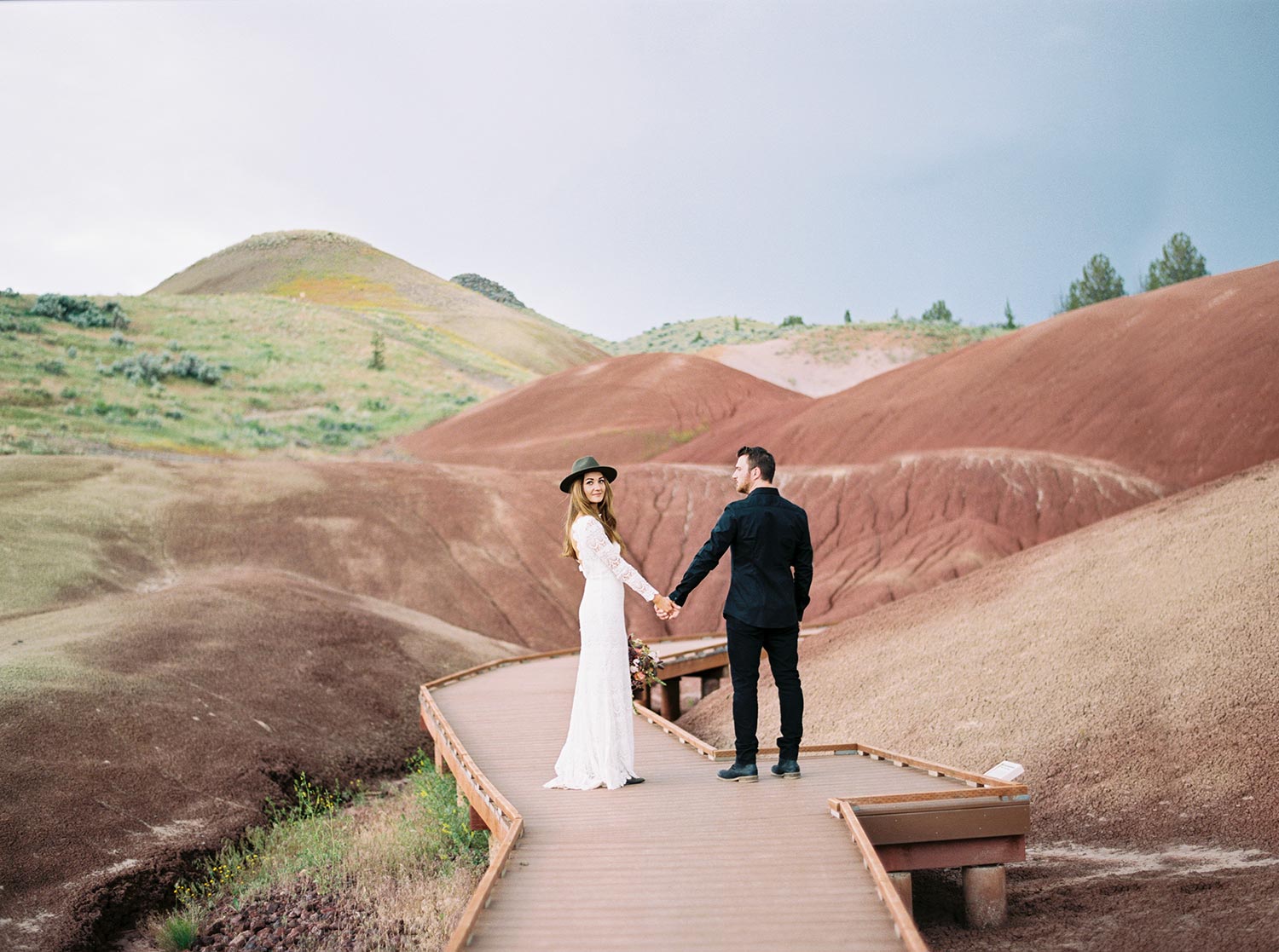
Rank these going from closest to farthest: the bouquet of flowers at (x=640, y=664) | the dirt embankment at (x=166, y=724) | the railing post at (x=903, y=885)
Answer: the railing post at (x=903, y=885) < the bouquet of flowers at (x=640, y=664) < the dirt embankment at (x=166, y=724)

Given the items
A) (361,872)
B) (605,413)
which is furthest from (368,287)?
(361,872)

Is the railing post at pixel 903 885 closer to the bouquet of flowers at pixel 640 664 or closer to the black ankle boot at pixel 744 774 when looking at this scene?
the black ankle boot at pixel 744 774

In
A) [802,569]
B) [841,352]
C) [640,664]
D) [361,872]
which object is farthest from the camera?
[841,352]

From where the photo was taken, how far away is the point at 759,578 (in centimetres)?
762

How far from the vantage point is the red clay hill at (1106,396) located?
31125 millimetres

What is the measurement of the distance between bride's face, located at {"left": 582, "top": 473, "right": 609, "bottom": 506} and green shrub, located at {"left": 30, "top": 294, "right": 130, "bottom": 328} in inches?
2320

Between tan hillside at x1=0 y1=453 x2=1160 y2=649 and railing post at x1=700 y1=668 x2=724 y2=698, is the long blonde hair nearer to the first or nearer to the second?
railing post at x1=700 y1=668 x2=724 y2=698

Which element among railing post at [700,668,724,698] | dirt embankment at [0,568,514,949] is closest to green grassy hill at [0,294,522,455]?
dirt embankment at [0,568,514,949]

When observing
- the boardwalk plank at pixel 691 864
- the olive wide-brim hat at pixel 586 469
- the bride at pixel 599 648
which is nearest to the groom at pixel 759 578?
the bride at pixel 599 648

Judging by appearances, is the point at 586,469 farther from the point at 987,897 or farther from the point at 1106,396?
the point at 1106,396

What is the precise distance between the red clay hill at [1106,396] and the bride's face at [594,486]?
26220 mm

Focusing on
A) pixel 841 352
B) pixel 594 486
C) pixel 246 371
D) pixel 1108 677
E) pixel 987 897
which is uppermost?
pixel 841 352

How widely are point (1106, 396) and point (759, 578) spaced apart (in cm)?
2967

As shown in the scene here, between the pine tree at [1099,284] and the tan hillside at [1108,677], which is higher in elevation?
the pine tree at [1099,284]
